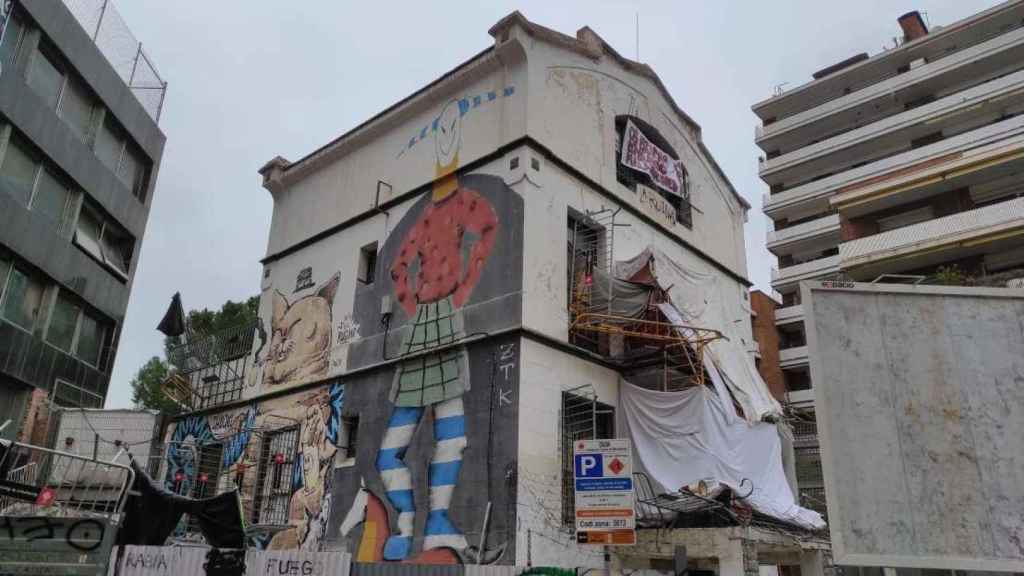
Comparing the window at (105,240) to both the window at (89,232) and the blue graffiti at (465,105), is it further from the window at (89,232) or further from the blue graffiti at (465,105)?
the blue graffiti at (465,105)

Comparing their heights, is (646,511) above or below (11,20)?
below

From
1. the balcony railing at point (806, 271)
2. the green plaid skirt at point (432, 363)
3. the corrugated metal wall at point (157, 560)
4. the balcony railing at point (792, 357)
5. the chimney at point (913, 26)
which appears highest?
the chimney at point (913, 26)

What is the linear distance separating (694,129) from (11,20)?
20061mm

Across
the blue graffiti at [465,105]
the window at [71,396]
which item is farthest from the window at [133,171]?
the blue graffiti at [465,105]

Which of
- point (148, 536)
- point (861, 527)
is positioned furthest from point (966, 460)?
point (148, 536)

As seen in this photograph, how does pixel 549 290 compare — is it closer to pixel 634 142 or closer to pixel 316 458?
pixel 634 142

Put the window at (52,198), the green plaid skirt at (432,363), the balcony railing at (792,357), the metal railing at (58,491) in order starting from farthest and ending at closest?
1. the balcony railing at (792,357)
2. the window at (52,198)
3. the green plaid skirt at (432,363)
4. the metal railing at (58,491)

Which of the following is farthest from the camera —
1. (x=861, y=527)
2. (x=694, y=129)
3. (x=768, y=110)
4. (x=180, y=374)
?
(x=768, y=110)

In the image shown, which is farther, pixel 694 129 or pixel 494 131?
pixel 694 129

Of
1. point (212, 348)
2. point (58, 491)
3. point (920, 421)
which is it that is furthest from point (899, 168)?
Result: point (58, 491)

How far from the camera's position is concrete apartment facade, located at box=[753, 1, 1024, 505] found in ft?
110

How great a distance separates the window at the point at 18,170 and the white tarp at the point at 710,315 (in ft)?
56.3

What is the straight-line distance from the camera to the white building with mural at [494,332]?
1532cm

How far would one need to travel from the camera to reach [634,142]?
20.4 metres
